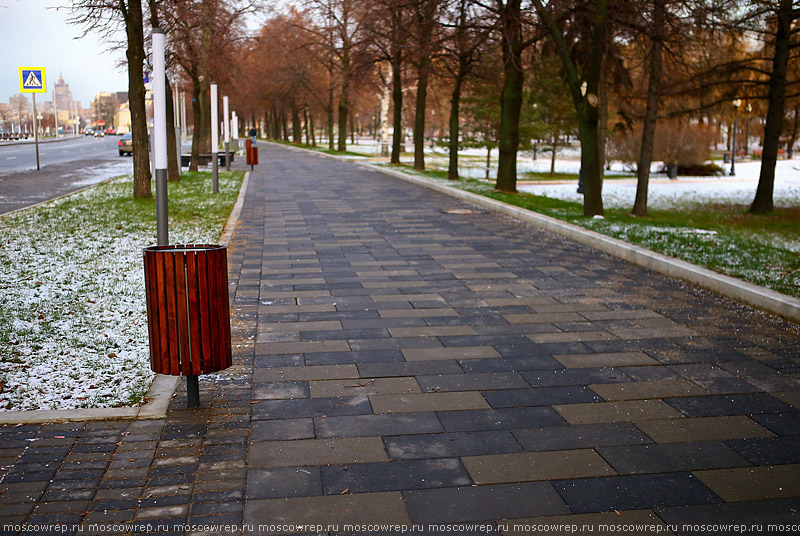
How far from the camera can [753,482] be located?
4.04 metres

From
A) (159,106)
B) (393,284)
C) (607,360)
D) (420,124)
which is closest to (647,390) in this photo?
(607,360)

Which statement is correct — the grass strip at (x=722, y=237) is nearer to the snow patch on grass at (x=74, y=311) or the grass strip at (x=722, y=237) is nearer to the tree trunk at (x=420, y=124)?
the snow patch on grass at (x=74, y=311)

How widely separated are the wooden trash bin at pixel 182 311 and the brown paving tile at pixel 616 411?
2153 mm

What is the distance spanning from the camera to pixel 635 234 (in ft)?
40.8

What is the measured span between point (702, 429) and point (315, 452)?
88.7 inches

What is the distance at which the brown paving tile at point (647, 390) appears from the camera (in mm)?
5301

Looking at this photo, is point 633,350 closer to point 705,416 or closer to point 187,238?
point 705,416

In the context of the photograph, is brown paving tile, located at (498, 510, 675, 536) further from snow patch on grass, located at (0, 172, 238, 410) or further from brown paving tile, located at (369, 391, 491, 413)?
Result: snow patch on grass, located at (0, 172, 238, 410)

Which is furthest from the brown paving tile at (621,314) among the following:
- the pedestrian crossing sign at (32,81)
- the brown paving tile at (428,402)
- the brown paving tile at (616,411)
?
the pedestrian crossing sign at (32,81)

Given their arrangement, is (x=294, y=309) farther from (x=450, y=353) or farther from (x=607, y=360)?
(x=607, y=360)

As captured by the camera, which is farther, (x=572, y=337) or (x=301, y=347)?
(x=572, y=337)

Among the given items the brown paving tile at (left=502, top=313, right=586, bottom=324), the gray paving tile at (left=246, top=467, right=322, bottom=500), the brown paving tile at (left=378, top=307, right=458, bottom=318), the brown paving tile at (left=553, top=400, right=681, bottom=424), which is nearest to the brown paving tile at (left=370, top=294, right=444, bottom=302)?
the brown paving tile at (left=378, top=307, right=458, bottom=318)

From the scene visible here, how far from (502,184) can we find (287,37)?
37.1m

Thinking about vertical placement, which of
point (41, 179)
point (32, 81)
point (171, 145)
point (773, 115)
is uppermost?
point (32, 81)
